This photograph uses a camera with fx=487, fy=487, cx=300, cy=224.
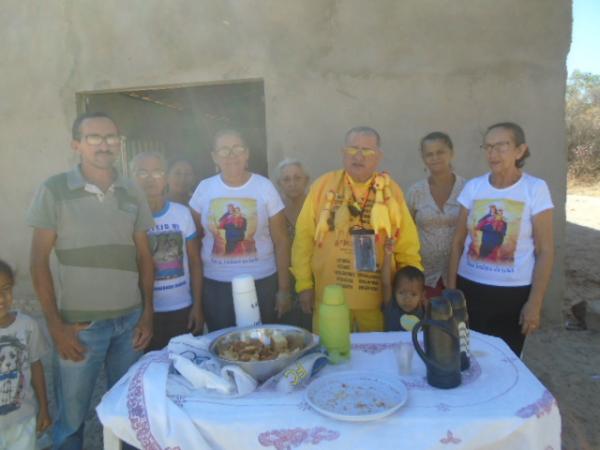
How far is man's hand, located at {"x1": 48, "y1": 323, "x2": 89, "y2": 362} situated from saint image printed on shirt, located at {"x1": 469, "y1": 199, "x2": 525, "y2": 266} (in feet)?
6.63

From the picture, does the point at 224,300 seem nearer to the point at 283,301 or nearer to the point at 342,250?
the point at 283,301

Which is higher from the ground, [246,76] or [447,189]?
[246,76]

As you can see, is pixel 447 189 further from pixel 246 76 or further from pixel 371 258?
pixel 246 76

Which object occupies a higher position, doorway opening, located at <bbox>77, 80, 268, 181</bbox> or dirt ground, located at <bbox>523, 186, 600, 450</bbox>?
doorway opening, located at <bbox>77, 80, 268, 181</bbox>

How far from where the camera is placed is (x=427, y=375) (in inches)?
66.2

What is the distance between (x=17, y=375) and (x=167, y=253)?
90 cm

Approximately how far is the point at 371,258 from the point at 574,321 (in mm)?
3355

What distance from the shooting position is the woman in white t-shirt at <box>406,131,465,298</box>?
10.1 ft

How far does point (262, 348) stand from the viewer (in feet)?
6.16

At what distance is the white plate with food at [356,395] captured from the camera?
1479mm

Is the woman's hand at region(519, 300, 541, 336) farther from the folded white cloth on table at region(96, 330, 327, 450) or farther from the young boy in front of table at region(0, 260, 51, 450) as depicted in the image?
the young boy in front of table at region(0, 260, 51, 450)

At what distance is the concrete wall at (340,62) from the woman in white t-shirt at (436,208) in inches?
51.4

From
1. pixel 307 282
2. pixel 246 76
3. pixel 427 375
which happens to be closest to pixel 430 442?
pixel 427 375

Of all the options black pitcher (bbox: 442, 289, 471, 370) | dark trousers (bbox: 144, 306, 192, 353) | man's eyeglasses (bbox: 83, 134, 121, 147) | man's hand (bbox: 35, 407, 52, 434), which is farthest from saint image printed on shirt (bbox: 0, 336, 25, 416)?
black pitcher (bbox: 442, 289, 471, 370)
